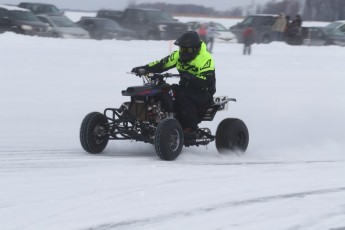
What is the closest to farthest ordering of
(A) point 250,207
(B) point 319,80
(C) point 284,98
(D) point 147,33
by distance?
1. (A) point 250,207
2. (C) point 284,98
3. (B) point 319,80
4. (D) point 147,33

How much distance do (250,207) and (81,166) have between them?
2.59m

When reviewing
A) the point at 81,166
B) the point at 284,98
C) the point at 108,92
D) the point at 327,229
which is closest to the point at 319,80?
the point at 284,98

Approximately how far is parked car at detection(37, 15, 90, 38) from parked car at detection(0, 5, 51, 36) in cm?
92

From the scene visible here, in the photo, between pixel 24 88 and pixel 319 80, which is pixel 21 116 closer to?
pixel 24 88

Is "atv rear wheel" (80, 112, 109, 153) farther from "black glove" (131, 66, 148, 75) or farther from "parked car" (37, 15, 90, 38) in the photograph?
"parked car" (37, 15, 90, 38)

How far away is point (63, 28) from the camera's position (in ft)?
111

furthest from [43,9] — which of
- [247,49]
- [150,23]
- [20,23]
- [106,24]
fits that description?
[247,49]

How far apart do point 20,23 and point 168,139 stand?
2304 centimetres

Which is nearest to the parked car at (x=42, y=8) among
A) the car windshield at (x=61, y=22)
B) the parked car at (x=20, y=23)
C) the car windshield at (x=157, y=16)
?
the car windshield at (x=157, y=16)

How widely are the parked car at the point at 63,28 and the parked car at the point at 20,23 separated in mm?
919

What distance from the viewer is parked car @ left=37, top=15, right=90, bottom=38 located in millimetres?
33312

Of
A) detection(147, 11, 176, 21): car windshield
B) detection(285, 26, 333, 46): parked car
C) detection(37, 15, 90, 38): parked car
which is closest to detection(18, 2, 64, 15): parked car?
detection(147, 11, 176, 21): car windshield

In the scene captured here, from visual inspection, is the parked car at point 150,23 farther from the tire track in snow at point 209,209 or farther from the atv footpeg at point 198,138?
the tire track in snow at point 209,209

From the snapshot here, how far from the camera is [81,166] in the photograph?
29.5ft
